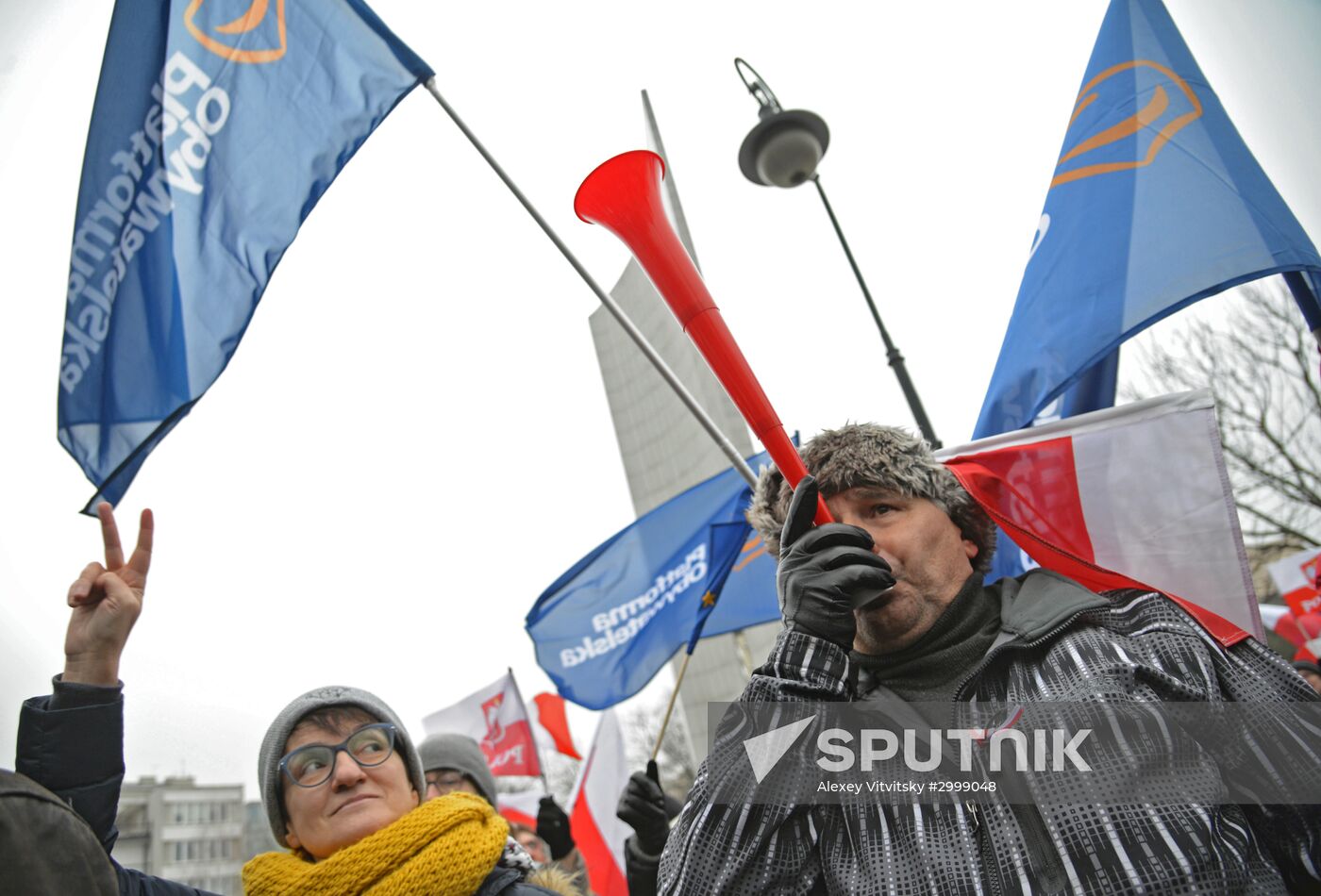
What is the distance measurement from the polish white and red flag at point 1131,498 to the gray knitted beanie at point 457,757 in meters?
2.34

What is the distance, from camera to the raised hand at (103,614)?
171cm

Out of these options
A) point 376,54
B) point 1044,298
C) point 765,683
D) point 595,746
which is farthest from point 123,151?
point 595,746

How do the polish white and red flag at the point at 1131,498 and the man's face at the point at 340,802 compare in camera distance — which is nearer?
the man's face at the point at 340,802

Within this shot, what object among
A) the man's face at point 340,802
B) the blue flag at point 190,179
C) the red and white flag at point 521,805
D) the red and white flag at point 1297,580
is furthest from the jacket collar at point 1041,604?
the red and white flag at point 1297,580

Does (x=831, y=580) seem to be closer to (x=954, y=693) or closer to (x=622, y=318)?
(x=954, y=693)

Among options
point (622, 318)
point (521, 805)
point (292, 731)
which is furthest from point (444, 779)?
point (521, 805)

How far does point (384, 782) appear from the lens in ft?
6.74

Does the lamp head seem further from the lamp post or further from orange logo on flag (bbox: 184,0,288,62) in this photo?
orange logo on flag (bbox: 184,0,288,62)

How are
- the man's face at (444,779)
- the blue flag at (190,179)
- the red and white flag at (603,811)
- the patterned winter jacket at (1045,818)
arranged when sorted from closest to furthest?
the patterned winter jacket at (1045,818)
the blue flag at (190,179)
the man's face at (444,779)
the red and white flag at (603,811)

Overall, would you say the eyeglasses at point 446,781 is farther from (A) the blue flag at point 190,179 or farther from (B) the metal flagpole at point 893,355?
(B) the metal flagpole at point 893,355

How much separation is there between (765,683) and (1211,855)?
734 millimetres

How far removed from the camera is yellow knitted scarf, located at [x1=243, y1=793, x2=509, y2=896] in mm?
1805

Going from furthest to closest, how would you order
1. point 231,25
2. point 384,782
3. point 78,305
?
point 231,25, point 78,305, point 384,782

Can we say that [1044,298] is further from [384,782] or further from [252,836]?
[252,836]
